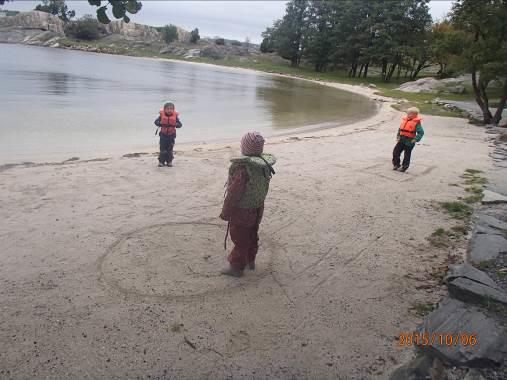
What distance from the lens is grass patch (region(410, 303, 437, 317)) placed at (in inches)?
173

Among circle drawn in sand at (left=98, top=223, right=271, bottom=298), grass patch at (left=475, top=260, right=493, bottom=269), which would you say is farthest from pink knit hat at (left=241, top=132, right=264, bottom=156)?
grass patch at (left=475, top=260, right=493, bottom=269)

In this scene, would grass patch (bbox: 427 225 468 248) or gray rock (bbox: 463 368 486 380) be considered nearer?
gray rock (bbox: 463 368 486 380)

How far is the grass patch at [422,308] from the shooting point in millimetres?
4395

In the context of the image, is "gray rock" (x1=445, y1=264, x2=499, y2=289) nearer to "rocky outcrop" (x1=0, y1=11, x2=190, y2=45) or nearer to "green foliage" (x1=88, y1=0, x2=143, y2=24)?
"green foliage" (x1=88, y1=0, x2=143, y2=24)

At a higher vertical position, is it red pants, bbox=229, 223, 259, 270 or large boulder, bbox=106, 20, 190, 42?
large boulder, bbox=106, 20, 190, 42

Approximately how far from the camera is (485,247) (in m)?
5.63

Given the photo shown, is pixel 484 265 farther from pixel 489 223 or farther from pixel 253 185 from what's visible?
pixel 253 185

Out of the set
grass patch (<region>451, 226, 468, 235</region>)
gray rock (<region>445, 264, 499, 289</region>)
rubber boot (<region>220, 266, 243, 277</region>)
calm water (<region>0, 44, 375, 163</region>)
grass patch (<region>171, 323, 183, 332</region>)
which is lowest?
calm water (<region>0, 44, 375, 163</region>)

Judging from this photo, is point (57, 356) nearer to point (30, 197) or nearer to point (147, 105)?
point (30, 197)

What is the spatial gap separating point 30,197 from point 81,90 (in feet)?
78.2

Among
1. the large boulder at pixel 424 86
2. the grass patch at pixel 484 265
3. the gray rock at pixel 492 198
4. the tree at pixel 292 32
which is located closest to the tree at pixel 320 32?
the tree at pixel 292 32

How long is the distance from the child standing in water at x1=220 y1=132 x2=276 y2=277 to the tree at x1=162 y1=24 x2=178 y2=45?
11858 cm

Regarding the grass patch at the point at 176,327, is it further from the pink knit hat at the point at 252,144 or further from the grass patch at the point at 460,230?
the grass patch at the point at 460,230

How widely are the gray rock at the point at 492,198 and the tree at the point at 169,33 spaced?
11656cm
